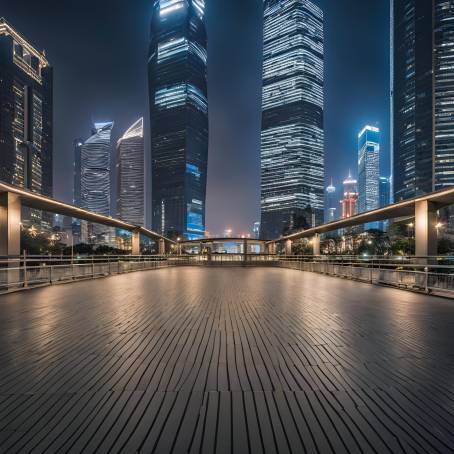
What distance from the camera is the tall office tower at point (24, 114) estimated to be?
110625 millimetres

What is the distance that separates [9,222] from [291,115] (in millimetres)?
174094

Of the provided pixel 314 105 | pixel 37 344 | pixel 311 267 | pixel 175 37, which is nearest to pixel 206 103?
pixel 175 37

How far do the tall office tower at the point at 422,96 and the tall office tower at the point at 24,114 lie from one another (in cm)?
15565

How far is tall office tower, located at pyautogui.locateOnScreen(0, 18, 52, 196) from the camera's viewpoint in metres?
111

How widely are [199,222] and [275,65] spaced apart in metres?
107

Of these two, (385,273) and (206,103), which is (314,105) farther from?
(385,273)

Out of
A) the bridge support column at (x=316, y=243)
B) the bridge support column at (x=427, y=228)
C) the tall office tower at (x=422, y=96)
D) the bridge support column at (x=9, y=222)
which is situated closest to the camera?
the bridge support column at (x=9, y=222)

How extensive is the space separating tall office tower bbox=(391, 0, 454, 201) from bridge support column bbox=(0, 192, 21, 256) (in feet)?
382

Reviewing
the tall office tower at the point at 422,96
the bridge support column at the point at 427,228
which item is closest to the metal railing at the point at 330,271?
the bridge support column at the point at 427,228

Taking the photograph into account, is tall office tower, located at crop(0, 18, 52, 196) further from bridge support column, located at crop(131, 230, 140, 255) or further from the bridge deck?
the bridge deck

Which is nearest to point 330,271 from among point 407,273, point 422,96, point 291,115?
point 407,273

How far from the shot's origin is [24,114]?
125 metres

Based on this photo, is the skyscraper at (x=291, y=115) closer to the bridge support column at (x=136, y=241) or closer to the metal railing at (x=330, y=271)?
the bridge support column at (x=136, y=241)

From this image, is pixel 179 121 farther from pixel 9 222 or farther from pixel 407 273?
pixel 407 273
